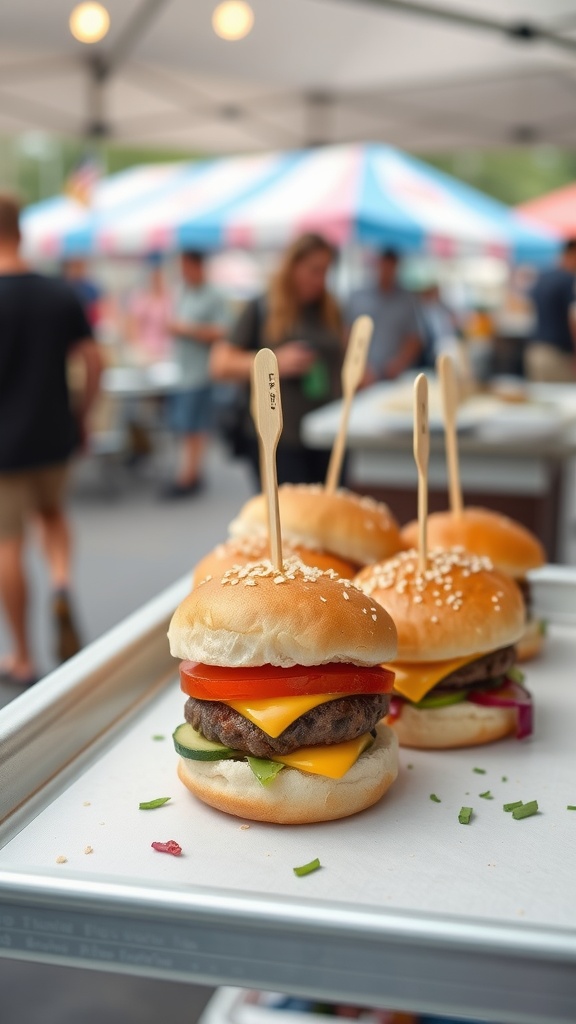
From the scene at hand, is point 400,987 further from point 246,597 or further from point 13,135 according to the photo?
point 13,135

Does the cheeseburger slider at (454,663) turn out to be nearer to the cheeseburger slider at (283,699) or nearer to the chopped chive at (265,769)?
the cheeseburger slider at (283,699)

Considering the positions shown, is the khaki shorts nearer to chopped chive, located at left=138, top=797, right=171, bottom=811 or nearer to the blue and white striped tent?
chopped chive, located at left=138, top=797, right=171, bottom=811

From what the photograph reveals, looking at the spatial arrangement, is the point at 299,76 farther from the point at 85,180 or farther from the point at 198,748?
the point at 198,748

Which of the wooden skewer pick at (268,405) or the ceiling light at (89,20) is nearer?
the wooden skewer pick at (268,405)

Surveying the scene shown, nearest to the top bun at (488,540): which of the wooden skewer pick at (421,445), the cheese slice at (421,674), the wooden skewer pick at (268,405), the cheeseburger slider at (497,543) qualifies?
the cheeseburger slider at (497,543)

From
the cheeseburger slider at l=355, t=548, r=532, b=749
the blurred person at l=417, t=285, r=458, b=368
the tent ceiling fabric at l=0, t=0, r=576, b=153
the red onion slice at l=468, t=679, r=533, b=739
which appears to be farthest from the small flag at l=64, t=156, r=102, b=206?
the red onion slice at l=468, t=679, r=533, b=739

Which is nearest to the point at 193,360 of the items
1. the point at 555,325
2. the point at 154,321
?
the point at 154,321
